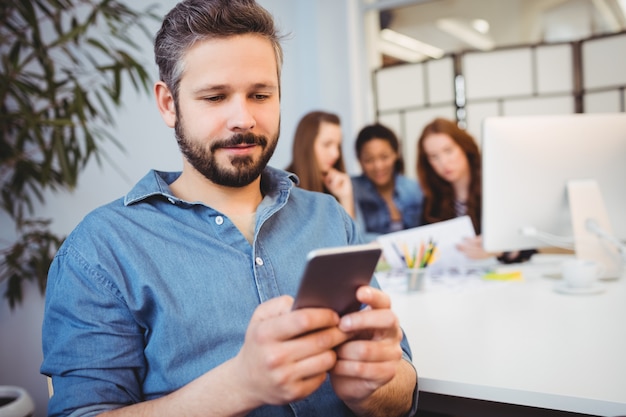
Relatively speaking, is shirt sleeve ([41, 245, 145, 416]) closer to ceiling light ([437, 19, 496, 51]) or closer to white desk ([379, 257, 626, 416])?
white desk ([379, 257, 626, 416])

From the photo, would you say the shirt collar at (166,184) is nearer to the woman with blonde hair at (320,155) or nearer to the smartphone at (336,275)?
the smartphone at (336,275)

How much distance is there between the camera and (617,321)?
1.19 m

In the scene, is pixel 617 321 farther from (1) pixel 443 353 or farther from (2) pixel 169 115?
(2) pixel 169 115

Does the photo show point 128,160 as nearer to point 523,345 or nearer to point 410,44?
point 523,345

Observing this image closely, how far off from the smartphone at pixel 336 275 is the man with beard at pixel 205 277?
0.8 inches

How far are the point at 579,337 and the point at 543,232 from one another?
0.54 meters

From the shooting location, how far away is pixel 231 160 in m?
0.97

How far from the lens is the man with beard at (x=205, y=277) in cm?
72

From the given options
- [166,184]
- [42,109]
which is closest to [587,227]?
[166,184]

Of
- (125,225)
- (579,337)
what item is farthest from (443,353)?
(125,225)

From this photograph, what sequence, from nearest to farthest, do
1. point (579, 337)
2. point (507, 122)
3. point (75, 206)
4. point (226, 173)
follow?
point (226, 173) < point (579, 337) < point (507, 122) < point (75, 206)

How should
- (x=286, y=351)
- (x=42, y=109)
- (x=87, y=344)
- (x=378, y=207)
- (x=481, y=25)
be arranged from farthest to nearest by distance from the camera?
(x=481, y=25) < (x=378, y=207) < (x=42, y=109) < (x=87, y=344) < (x=286, y=351)

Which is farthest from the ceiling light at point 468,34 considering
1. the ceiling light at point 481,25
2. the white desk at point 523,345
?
the white desk at point 523,345

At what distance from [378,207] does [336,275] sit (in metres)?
2.47
